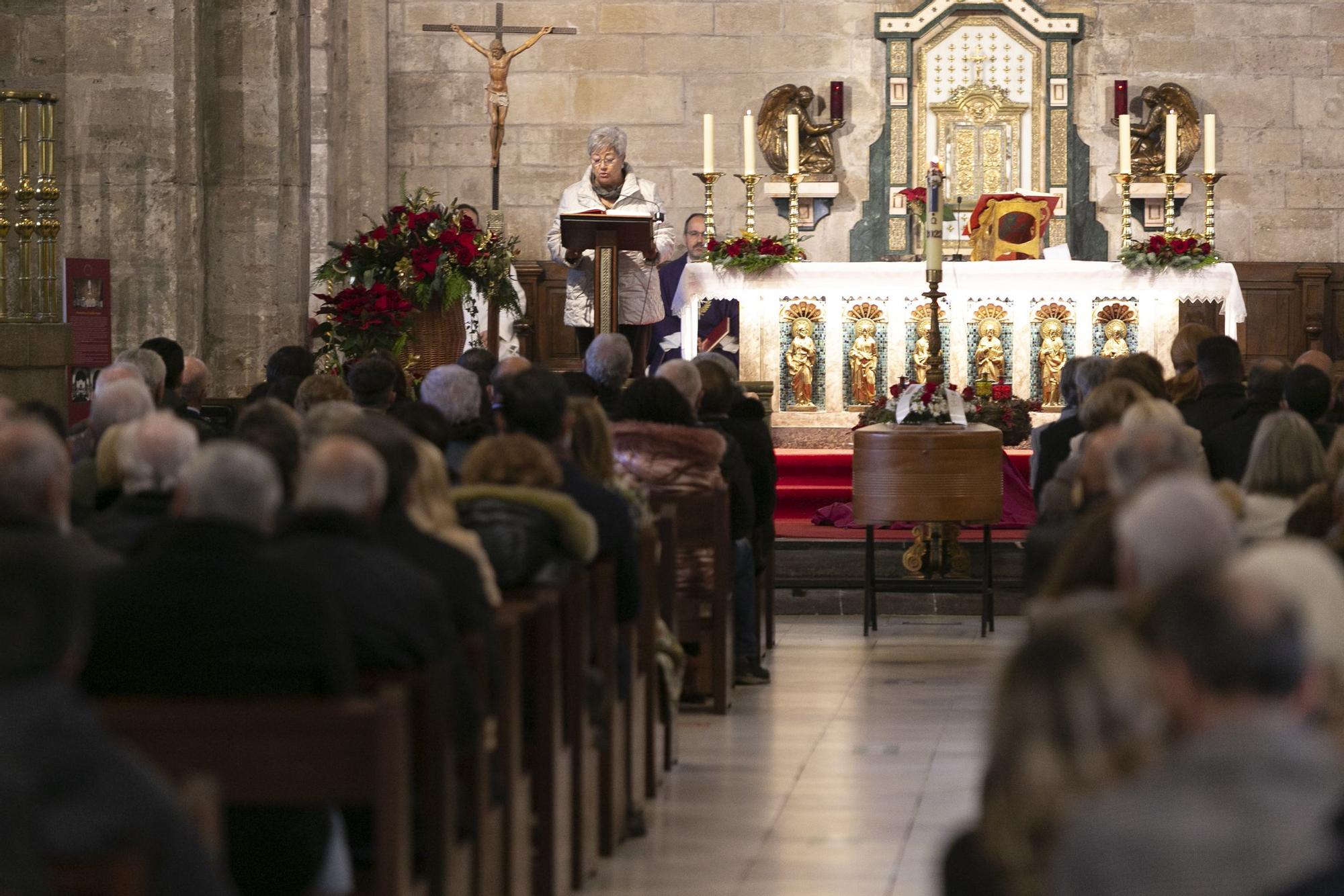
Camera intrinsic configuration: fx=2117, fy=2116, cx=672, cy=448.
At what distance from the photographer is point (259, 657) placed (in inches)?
147

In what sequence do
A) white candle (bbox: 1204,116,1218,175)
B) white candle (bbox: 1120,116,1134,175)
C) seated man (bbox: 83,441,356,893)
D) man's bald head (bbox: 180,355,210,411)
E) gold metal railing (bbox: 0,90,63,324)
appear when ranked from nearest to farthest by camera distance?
1. seated man (bbox: 83,441,356,893)
2. man's bald head (bbox: 180,355,210,411)
3. gold metal railing (bbox: 0,90,63,324)
4. white candle (bbox: 1120,116,1134,175)
5. white candle (bbox: 1204,116,1218,175)

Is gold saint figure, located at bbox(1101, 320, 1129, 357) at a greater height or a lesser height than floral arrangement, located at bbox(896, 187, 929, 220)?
lesser

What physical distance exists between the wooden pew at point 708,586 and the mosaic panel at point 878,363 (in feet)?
17.6

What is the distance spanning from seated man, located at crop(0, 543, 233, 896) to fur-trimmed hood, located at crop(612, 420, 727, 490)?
16.2ft

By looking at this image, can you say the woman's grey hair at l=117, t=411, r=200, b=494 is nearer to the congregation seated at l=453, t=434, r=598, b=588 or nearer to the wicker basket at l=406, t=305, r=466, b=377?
the congregation seated at l=453, t=434, r=598, b=588

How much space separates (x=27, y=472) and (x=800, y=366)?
9.68m

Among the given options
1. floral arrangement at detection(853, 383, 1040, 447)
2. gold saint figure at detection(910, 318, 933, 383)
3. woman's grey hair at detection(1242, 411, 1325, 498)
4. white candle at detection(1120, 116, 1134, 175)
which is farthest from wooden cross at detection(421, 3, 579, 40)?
woman's grey hair at detection(1242, 411, 1325, 498)

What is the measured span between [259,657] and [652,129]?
→ 13583 millimetres

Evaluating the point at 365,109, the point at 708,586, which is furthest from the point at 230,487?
the point at 365,109

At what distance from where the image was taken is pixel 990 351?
44.4 ft

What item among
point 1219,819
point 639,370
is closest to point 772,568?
point 639,370

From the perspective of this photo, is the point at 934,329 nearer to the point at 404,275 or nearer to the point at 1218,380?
the point at 404,275

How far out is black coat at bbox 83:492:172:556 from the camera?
498 centimetres

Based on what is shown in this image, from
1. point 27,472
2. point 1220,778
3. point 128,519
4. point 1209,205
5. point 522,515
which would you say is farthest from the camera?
point 1209,205
